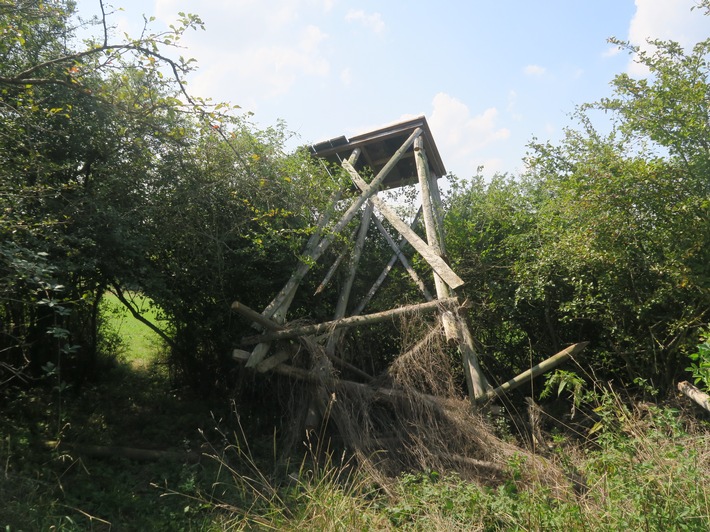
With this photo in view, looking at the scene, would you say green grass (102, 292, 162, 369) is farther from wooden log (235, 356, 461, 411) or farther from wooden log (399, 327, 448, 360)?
wooden log (399, 327, 448, 360)

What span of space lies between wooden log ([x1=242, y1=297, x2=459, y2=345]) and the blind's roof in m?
4.21

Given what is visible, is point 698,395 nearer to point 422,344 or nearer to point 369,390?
point 422,344

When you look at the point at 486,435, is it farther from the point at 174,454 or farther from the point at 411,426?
the point at 174,454

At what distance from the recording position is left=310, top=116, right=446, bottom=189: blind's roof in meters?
10.0

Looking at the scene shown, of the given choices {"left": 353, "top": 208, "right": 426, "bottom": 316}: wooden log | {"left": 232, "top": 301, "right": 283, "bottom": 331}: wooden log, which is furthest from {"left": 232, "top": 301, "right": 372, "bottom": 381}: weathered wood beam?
{"left": 353, "top": 208, "right": 426, "bottom": 316}: wooden log

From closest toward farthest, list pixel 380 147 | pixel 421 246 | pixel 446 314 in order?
pixel 446 314, pixel 421 246, pixel 380 147

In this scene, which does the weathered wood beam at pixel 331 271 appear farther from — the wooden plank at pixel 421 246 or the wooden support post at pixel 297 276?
the wooden plank at pixel 421 246

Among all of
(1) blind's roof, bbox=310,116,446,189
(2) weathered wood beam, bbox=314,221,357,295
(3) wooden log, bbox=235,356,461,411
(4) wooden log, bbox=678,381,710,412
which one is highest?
(1) blind's roof, bbox=310,116,446,189

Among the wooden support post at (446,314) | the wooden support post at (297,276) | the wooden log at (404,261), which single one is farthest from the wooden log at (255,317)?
the wooden log at (404,261)

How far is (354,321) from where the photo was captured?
23.4ft

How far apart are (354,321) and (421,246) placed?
1.61m

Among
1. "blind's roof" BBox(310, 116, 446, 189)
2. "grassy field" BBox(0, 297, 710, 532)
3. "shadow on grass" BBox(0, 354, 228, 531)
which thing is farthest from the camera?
"blind's roof" BBox(310, 116, 446, 189)

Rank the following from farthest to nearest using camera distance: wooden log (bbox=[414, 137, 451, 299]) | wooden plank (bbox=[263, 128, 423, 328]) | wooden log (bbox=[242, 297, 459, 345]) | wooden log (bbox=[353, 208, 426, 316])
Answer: wooden log (bbox=[353, 208, 426, 316]) < wooden log (bbox=[414, 137, 451, 299]) < wooden plank (bbox=[263, 128, 423, 328]) < wooden log (bbox=[242, 297, 459, 345])

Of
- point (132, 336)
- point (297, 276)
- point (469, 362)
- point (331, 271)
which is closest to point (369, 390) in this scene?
point (469, 362)
